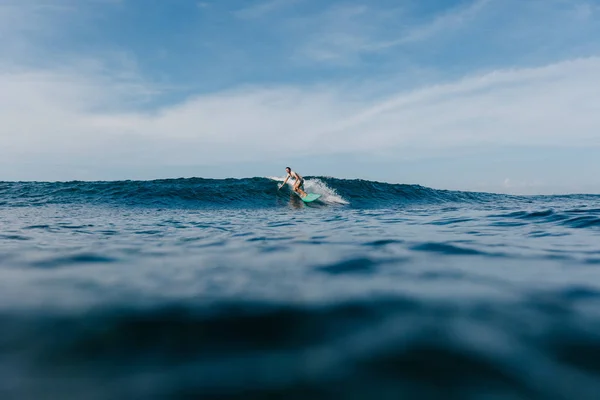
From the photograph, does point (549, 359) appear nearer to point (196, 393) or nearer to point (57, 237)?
point (196, 393)

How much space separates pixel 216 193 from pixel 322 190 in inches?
221

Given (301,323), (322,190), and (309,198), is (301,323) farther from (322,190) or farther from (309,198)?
(322,190)

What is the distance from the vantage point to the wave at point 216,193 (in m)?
14.5

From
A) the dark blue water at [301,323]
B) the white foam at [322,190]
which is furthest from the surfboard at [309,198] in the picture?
the dark blue water at [301,323]

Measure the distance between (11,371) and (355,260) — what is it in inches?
98.1

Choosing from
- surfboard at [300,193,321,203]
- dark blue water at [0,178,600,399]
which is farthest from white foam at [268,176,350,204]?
dark blue water at [0,178,600,399]

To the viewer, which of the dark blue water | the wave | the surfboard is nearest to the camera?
the dark blue water

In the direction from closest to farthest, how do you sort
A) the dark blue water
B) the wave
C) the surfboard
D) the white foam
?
the dark blue water < the wave < the surfboard < the white foam

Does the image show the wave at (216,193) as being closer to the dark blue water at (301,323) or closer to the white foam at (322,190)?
the white foam at (322,190)

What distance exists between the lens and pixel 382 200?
18.0 metres

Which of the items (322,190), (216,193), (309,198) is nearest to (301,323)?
(309,198)

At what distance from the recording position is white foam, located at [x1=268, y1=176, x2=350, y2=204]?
17.1 meters

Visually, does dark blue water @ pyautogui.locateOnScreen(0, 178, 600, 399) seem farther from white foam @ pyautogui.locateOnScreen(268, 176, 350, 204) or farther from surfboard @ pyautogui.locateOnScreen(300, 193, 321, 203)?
white foam @ pyautogui.locateOnScreen(268, 176, 350, 204)

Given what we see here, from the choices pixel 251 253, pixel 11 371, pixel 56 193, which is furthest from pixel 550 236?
pixel 56 193
